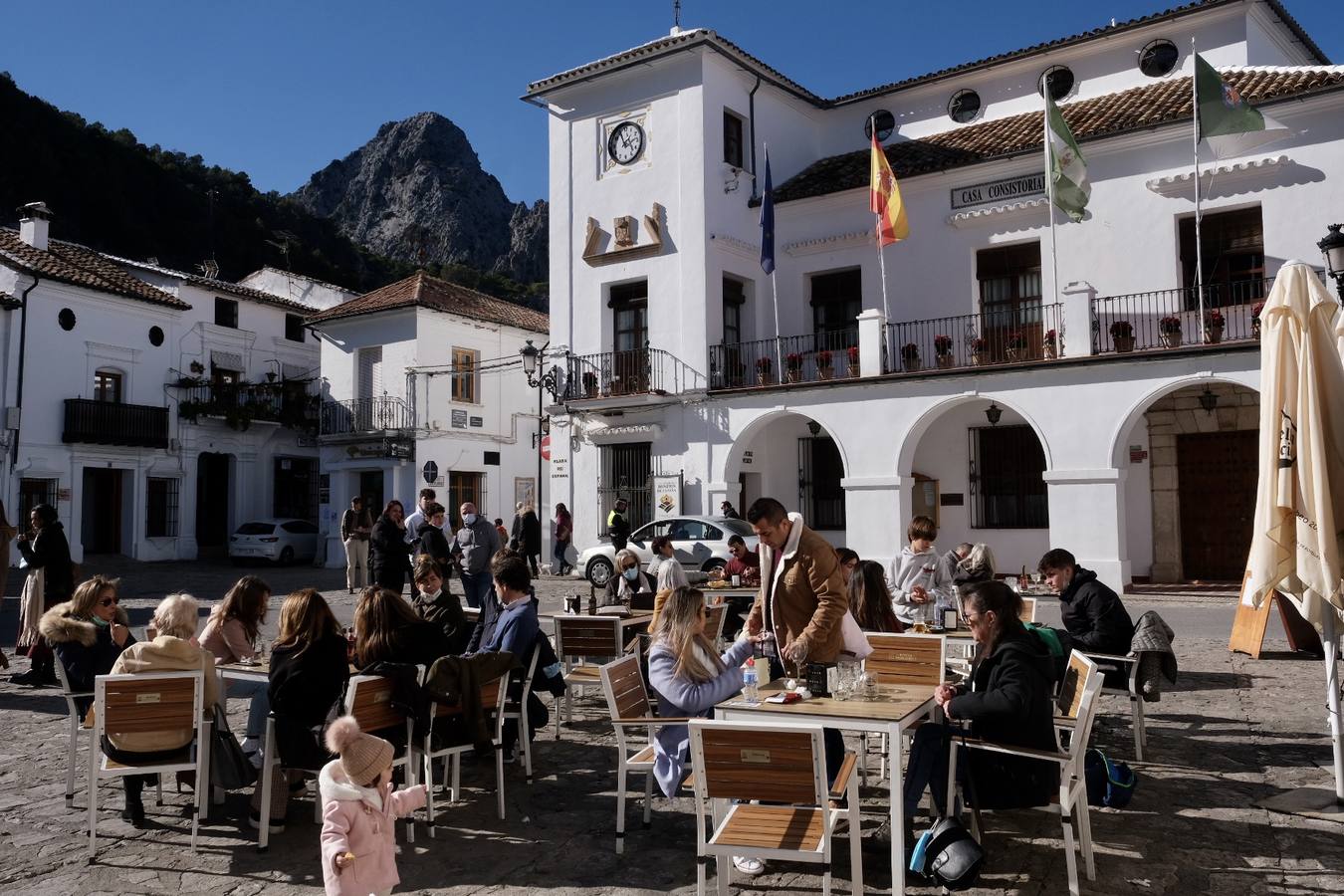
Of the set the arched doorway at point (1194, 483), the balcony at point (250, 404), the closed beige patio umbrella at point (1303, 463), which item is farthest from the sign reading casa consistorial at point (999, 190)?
the balcony at point (250, 404)

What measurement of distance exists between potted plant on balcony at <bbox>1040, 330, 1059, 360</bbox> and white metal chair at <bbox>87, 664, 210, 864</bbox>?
1503 centimetres

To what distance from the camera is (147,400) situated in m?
27.7

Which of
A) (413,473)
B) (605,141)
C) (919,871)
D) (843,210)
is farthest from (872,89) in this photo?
(919,871)

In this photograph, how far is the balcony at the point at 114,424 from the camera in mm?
25328

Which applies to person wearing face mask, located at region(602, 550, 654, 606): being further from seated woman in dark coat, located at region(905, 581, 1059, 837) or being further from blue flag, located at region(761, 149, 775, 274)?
blue flag, located at region(761, 149, 775, 274)

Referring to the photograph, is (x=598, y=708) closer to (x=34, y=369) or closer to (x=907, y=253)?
(x=907, y=253)

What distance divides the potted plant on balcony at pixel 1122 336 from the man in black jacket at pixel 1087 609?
420 inches

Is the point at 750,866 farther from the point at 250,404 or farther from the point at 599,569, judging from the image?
the point at 250,404

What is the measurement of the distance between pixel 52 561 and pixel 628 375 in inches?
495

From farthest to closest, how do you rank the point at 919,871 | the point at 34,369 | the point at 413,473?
the point at 413,473, the point at 34,369, the point at 919,871

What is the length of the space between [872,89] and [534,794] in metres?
19.5

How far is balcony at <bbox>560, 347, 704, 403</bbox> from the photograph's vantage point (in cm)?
2036

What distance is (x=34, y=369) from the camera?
81.0ft

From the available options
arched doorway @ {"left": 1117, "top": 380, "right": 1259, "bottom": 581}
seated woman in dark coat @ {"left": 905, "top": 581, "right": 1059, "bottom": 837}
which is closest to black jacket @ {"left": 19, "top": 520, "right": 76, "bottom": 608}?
seated woman in dark coat @ {"left": 905, "top": 581, "right": 1059, "bottom": 837}
